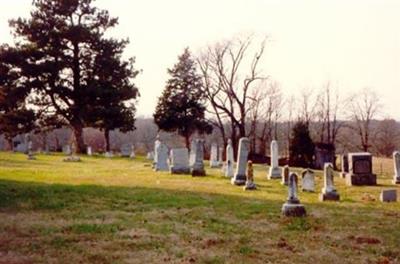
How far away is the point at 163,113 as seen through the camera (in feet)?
163

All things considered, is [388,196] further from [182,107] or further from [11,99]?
[182,107]

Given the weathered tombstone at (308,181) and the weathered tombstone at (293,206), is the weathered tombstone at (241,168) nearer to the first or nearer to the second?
the weathered tombstone at (308,181)

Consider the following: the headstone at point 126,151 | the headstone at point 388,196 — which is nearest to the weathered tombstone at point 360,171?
the headstone at point 388,196

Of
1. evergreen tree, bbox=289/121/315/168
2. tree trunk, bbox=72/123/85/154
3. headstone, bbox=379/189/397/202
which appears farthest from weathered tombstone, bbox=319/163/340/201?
tree trunk, bbox=72/123/85/154

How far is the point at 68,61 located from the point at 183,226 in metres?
33.1

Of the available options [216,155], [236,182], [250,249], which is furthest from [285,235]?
[216,155]

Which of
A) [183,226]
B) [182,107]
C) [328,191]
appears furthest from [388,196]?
[182,107]

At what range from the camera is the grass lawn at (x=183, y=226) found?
876 cm

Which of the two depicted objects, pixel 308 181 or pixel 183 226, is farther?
pixel 308 181

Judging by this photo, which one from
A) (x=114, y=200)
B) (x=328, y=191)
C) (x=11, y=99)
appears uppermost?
(x=11, y=99)

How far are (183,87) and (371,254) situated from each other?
1701 inches

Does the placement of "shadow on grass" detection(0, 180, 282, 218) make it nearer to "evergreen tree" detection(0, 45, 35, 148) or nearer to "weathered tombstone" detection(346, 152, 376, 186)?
"weathered tombstone" detection(346, 152, 376, 186)

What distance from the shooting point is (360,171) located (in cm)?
2167

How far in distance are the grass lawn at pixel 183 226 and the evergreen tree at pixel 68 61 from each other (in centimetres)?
2391
